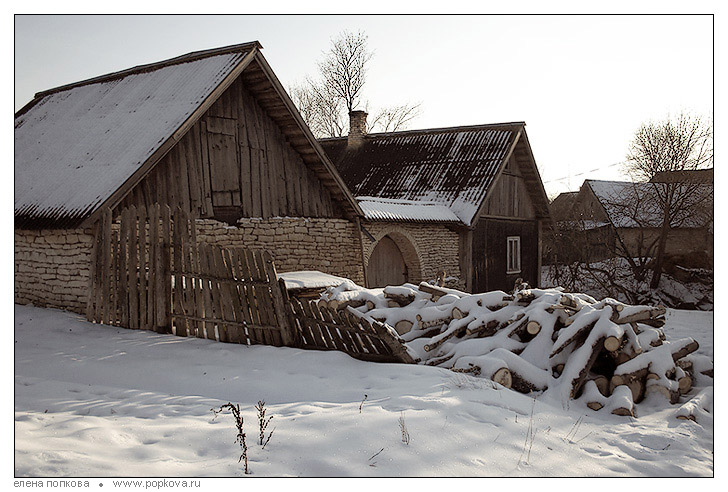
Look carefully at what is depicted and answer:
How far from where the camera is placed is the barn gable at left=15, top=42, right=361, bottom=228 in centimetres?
926

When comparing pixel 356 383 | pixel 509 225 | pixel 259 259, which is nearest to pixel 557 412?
pixel 356 383

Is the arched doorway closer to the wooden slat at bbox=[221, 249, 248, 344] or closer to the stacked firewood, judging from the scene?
the stacked firewood

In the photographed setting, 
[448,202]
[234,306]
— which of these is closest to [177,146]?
[234,306]

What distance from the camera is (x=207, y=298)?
23.3 feet

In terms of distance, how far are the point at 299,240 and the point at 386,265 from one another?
4198 millimetres

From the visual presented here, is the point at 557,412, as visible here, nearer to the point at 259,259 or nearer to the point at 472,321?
the point at 472,321

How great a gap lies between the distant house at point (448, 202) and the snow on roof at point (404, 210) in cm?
4

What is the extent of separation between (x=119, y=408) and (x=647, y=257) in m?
18.7

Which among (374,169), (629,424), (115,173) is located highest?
(374,169)

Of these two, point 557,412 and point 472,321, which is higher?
point 472,321

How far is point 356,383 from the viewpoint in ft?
18.2

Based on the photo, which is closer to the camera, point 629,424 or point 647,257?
point 629,424

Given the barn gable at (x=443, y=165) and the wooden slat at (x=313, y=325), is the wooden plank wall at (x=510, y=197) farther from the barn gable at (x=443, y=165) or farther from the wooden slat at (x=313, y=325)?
the wooden slat at (x=313, y=325)

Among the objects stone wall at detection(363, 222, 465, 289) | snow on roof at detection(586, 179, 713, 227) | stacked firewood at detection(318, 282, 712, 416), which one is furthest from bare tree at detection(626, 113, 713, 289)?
stacked firewood at detection(318, 282, 712, 416)
